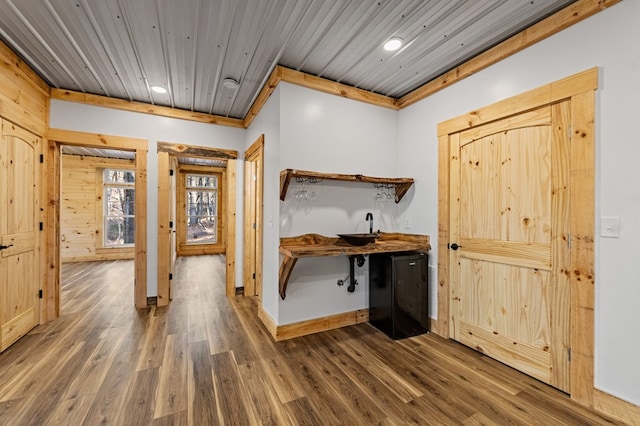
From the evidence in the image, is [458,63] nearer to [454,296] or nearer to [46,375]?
[454,296]

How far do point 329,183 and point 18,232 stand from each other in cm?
311

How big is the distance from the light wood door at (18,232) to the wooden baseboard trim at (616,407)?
467 cm

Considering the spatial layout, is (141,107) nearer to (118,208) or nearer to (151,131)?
(151,131)

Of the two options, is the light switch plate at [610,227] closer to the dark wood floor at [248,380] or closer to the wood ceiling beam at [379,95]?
the dark wood floor at [248,380]

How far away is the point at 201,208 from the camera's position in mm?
8469

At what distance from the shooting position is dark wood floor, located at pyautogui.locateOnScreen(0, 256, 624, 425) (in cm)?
171

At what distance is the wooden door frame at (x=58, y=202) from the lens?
10.4 ft

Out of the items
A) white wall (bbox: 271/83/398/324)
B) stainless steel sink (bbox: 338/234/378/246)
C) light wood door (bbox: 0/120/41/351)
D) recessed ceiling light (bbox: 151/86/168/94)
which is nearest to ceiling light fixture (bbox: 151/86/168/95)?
recessed ceiling light (bbox: 151/86/168/94)

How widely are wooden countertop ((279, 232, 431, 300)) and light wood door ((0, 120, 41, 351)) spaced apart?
8.18ft

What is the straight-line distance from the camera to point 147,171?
12.1ft

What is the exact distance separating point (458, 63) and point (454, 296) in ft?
7.55

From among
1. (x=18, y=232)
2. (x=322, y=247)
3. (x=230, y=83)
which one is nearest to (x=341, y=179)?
(x=322, y=247)

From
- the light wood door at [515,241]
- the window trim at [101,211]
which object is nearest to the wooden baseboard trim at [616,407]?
the light wood door at [515,241]

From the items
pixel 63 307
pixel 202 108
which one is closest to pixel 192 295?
pixel 63 307
